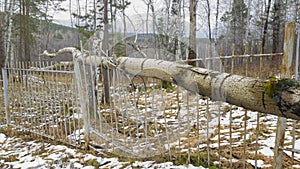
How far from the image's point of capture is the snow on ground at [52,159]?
2885 millimetres

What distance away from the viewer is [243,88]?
106cm

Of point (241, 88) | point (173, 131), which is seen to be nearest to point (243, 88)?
point (241, 88)

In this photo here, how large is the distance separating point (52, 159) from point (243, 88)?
10.2 ft

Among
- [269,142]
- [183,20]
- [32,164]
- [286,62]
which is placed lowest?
[32,164]

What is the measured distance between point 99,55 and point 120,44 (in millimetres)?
476

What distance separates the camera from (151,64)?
5.44ft

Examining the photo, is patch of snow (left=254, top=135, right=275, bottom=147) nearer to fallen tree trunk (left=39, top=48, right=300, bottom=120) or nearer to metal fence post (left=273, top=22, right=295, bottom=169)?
metal fence post (left=273, top=22, right=295, bottom=169)

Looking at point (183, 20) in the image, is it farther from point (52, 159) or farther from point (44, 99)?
point (52, 159)

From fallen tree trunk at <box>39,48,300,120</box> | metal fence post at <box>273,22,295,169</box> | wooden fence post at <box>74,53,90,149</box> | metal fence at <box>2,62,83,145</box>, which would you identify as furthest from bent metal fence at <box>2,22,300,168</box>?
fallen tree trunk at <box>39,48,300,120</box>

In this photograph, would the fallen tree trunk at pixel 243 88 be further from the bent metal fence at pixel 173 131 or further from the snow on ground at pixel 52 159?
the snow on ground at pixel 52 159

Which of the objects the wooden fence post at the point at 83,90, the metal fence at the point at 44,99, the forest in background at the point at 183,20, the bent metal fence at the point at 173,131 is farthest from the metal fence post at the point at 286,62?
the metal fence at the point at 44,99

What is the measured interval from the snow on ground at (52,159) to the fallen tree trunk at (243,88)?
152cm

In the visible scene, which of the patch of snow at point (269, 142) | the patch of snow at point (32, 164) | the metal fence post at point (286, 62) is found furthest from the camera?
the patch of snow at point (32, 164)

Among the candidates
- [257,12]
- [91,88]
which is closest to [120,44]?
[91,88]
